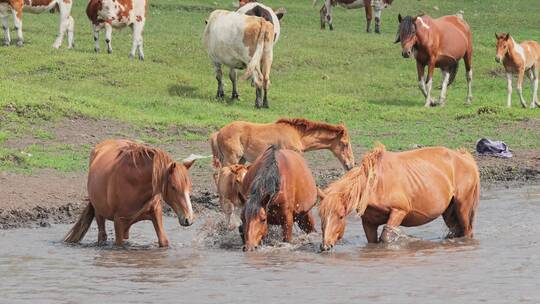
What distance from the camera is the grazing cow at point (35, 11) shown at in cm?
2558

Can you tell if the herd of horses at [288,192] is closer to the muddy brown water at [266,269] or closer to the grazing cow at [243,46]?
the muddy brown water at [266,269]

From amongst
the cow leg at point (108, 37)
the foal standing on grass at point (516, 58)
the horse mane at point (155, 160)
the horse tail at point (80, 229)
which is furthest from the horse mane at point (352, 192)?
the cow leg at point (108, 37)

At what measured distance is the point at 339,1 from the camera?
3397 centimetres

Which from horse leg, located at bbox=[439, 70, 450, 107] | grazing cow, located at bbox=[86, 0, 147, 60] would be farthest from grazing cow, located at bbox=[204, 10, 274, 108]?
horse leg, located at bbox=[439, 70, 450, 107]

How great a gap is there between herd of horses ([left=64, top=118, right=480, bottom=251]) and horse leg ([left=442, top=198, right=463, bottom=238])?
11 mm

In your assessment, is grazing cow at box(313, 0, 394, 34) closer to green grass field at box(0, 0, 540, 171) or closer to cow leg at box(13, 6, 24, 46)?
green grass field at box(0, 0, 540, 171)

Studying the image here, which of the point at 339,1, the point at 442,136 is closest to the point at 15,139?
the point at 442,136

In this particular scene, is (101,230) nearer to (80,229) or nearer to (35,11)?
(80,229)

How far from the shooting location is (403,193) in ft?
39.5

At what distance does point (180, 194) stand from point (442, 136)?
9424 millimetres

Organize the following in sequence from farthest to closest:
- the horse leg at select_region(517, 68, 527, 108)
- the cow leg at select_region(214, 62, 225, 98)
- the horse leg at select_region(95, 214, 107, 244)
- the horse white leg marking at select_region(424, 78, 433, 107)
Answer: the horse leg at select_region(517, 68, 527, 108) < the horse white leg marking at select_region(424, 78, 433, 107) < the cow leg at select_region(214, 62, 225, 98) < the horse leg at select_region(95, 214, 107, 244)

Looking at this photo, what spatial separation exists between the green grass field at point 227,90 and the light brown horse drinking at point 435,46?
0.51 metres

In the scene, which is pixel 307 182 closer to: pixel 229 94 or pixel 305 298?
pixel 305 298

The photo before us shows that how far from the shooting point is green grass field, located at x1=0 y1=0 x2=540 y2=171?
19578 millimetres
